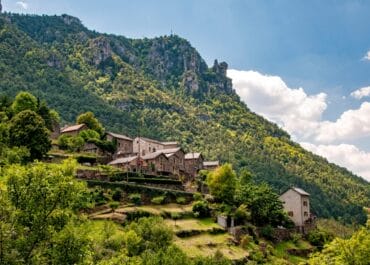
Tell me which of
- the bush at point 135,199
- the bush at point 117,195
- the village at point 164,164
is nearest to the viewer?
the bush at point 117,195

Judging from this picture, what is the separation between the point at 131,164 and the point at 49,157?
18.6 meters

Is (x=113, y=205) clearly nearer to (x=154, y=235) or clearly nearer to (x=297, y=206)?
(x=154, y=235)

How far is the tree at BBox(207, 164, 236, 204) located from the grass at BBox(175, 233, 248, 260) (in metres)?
15.4

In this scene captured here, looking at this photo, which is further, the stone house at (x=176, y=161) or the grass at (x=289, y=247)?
the stone house at (x=176, y=161)

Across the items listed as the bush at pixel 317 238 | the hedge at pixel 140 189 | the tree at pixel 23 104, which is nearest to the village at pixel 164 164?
the bush at pixel 317 238

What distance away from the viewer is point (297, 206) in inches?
4304

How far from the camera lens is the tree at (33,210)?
27.5 meters

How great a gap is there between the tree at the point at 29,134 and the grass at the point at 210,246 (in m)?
30.8

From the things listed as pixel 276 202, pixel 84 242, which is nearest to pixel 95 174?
pixel 276 202

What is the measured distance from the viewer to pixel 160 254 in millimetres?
52375

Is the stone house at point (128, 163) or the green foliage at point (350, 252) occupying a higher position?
the stone house at point (128, 163)

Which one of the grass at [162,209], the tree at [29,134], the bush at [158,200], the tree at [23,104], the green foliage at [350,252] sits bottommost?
the green foliage at [350,252]

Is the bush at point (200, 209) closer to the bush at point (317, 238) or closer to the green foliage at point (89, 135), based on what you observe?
the bush at point (317, 238)

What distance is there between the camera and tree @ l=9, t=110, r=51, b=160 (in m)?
82.2
